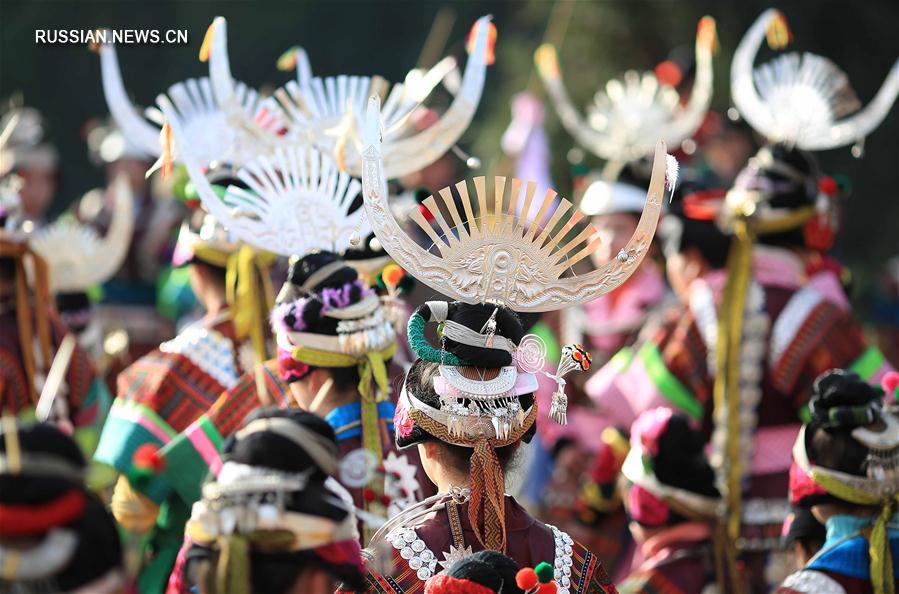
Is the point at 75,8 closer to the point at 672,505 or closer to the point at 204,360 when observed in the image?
the point at 204,360

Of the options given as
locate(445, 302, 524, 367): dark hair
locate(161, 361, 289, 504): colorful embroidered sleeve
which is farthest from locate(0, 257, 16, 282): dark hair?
locate(445, 302, 524, 367): dark hair

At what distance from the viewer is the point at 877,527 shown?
3750 mm

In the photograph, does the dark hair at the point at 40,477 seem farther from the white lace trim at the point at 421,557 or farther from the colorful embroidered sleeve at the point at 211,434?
the colorful embroidered sleeve at the point at 211,434

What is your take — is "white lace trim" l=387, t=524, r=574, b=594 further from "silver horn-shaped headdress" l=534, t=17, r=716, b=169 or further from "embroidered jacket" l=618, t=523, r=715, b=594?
"silver horn-shaped headdress" l=534, t=17, r=716, b=169

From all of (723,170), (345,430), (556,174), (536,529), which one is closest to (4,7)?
(556,174)

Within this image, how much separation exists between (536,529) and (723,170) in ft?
24.1

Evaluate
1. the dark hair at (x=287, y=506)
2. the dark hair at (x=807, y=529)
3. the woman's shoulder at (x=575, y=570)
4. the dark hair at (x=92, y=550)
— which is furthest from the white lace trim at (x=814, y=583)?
the dark hair at (x=92, y=550)

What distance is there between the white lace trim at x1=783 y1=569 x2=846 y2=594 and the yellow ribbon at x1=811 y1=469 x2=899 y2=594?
0.10 metres

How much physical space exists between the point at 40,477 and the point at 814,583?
2.03 metres

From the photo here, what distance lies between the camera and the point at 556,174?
12211 mm

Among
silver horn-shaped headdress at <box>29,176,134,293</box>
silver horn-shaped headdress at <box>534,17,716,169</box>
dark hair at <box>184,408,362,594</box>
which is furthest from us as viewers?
silver horn-shaped headdress at <box>534,17,716,169</box>

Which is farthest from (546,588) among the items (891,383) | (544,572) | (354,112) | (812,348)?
(812,348)

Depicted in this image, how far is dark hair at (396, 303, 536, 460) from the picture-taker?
11.0 ft

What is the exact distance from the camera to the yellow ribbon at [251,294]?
5.21 m
